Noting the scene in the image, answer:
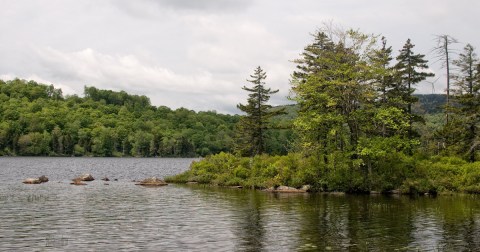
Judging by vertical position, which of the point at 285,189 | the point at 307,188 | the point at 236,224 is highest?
the point at 307,188

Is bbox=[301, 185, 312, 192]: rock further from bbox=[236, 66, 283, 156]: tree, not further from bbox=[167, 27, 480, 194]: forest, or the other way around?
bbox=[236, 66, 283, 156]: tree

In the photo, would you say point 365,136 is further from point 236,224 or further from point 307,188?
point 236,224

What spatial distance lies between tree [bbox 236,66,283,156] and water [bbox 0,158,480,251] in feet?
92.1

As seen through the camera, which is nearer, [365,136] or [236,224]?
[236,224]

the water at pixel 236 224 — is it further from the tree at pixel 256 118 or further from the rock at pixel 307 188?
the tree at pixel 256 118

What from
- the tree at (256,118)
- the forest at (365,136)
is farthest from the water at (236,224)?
the tree at (256,118)

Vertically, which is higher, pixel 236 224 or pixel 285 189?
pixel 285 189

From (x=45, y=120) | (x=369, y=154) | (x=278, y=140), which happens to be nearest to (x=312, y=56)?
(x=369, y=154)

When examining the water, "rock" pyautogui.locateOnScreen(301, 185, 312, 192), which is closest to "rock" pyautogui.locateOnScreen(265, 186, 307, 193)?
"rock" pyautogui.locateOnScreen(301, 185, 312, 192)

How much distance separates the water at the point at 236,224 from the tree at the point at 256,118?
92.1ft

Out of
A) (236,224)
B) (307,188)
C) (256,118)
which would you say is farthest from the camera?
(256,118)

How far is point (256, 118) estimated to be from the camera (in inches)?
2766

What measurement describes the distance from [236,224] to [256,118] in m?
44.0

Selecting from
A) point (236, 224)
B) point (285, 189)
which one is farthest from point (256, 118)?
point (236, 224)
